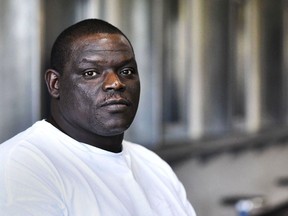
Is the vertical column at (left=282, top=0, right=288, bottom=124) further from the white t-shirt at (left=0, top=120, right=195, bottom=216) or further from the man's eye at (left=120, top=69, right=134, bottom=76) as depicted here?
the man's eye at (left=120, top=69, right=134, bottom=76)

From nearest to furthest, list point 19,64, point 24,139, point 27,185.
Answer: point 27,185, point 24,139, point 19,64

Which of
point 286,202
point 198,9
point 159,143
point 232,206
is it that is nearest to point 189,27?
point 198,9

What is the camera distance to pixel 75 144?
154 cm

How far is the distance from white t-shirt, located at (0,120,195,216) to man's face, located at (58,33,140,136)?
0.07m

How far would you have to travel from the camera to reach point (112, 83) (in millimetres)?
1491

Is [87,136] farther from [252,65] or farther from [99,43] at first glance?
[252,65]

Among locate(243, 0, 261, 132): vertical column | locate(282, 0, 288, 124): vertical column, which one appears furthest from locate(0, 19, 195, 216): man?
locate(282, 0, 288, 124): vertical column

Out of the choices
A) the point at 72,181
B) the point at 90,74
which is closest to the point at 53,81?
the point at 90,74

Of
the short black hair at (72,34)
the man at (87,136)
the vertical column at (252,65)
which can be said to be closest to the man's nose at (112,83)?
the man at (87,136)

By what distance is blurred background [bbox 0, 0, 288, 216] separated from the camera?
2.58 meters

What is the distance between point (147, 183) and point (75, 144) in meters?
0.23

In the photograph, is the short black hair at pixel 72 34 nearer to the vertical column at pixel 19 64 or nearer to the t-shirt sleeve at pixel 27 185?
the t-shirt sleeve at pixel 27 185

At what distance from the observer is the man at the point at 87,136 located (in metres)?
1.40

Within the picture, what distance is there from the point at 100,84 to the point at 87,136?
0.43 ft
